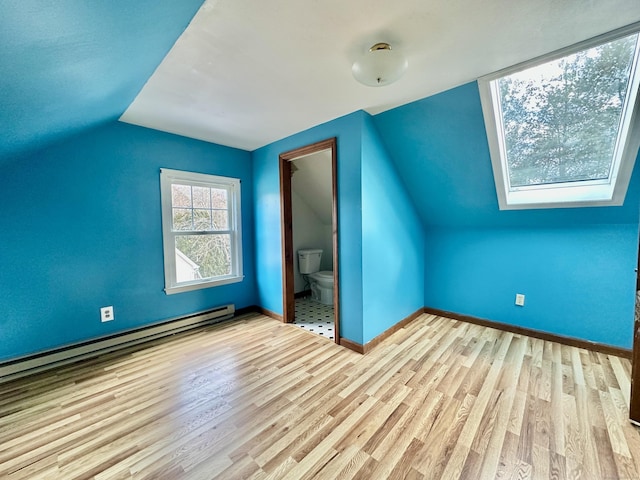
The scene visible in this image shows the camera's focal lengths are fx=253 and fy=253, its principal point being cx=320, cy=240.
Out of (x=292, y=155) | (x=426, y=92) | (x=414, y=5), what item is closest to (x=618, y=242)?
(x=426, y=92)

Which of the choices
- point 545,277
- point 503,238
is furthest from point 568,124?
point 545,277

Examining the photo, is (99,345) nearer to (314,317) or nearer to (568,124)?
(314,317)

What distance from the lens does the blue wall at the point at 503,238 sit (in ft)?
6.89

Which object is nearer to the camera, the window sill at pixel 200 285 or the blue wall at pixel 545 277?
the blue wall at pixel 545 277

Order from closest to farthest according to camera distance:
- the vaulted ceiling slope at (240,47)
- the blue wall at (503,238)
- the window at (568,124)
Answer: the vaulted ceiling slope at (240,47)
the window at (568,124)
the blue wall at (503,238)

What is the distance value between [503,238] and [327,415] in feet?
8.22

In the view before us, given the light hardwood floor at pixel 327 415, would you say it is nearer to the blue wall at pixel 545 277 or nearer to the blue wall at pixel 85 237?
the blue wall at pixel 545 277

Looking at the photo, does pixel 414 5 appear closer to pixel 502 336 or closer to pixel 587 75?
pixel 587 75

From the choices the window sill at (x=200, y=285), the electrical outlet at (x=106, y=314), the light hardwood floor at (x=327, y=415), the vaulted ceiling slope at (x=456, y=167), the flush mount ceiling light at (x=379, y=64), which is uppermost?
the flush mount ceiling light at (x=379, y=64)

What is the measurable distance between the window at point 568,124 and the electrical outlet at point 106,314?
3591 millimetres

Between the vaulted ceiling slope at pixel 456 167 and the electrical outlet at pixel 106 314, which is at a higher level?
the vaulted ceiling slope at pixel 456 167

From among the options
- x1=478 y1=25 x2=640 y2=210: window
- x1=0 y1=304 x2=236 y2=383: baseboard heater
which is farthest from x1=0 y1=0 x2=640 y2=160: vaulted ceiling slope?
x1=0 y1=304 x2=236 y2=383: baseboard heater

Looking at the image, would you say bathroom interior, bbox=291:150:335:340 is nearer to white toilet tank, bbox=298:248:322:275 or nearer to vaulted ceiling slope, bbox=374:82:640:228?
white toilet tank, bbox=298:248:322:275

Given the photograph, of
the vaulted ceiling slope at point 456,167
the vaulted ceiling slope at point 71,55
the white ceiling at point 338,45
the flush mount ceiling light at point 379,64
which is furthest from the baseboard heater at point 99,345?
the flush mount ceiling light at point 379,64
